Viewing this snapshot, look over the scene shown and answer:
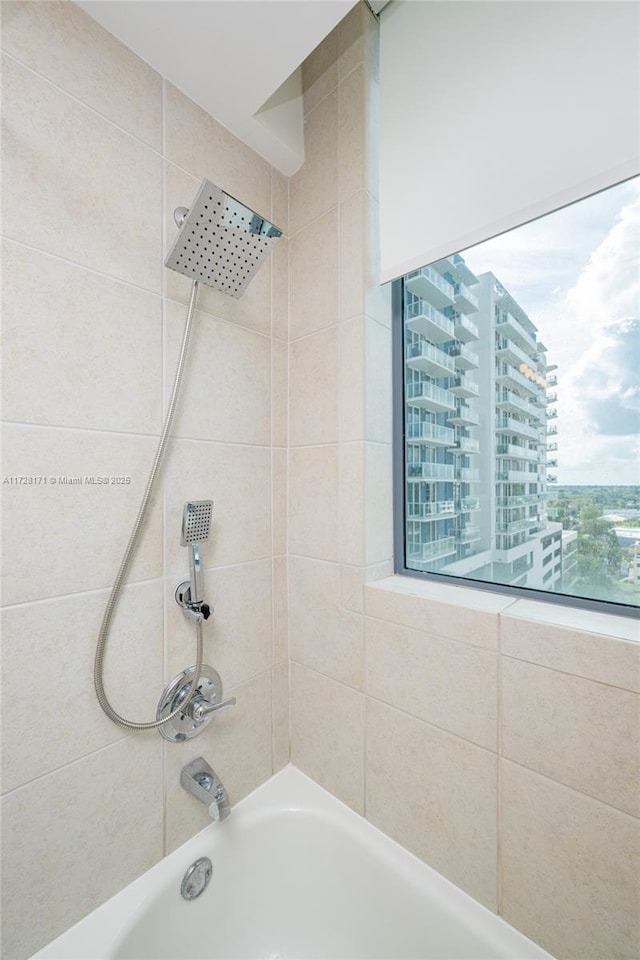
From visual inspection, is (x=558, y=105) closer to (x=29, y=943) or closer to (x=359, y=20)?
(x=359, y=20)

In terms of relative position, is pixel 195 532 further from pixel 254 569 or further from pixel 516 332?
pixel 516 332

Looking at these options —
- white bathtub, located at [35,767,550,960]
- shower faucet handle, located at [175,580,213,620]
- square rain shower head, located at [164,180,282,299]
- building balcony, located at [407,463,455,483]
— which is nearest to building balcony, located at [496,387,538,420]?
building balcony, located at [407,463,455,483]

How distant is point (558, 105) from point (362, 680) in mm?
1375

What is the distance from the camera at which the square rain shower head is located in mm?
795

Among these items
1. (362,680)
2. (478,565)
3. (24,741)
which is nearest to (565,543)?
(478,565)

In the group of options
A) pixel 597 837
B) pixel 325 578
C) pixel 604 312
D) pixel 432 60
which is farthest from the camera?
pixel 325 578

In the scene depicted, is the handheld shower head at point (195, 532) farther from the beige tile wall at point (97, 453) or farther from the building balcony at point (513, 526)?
the building balcony at point (513, 526)

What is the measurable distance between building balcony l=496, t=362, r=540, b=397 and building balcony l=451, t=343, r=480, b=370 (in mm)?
71

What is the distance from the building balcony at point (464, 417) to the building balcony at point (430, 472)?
0.39 feet

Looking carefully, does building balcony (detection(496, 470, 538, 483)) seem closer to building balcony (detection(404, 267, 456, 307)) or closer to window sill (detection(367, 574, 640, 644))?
window sill (detection(367, 574, 640, 644))

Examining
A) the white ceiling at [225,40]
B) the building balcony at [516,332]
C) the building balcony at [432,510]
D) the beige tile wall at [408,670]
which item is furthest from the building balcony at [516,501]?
the white ceiling at [225,40]

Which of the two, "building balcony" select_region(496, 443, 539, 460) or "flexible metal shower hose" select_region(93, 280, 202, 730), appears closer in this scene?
"flexible metal shower hose" select_region(93, 280, 202, 730)

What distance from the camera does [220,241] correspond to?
2.87 ft

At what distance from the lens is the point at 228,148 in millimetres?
1146
